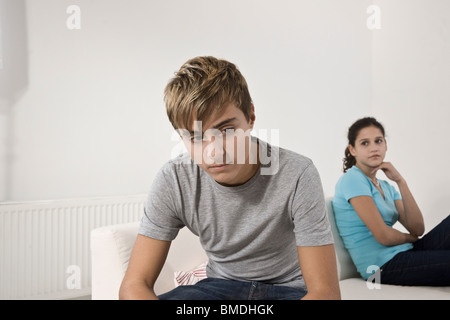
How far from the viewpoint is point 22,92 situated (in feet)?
7.61

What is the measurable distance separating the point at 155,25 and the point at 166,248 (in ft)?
6.77

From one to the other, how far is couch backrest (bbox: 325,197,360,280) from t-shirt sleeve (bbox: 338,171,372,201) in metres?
0.11

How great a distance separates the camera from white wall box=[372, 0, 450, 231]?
2811mm

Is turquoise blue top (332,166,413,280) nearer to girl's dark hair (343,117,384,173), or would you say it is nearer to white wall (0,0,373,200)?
girl's dark hair (343,117,384,173)

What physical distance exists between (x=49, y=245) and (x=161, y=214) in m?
1.59

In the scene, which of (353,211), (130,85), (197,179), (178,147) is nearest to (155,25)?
(130,85)

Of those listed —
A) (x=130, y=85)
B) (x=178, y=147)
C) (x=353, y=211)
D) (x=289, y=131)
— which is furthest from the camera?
(x=289, y=131)

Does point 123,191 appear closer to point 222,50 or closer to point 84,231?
A: point 84,231

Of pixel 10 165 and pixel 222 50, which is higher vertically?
pixel 222 50

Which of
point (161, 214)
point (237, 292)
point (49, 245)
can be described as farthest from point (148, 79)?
point (237, 292)

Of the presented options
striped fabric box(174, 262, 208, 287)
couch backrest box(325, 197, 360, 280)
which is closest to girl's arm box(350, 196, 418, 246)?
couch backrest box(325, 197, 360, 280)

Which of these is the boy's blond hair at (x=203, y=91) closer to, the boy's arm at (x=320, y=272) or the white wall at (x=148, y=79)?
the boy's arm at (x=320, y=272)

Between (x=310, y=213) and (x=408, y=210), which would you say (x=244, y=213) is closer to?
(x=310, y=213)

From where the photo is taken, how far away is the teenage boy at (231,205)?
0.88 meters
